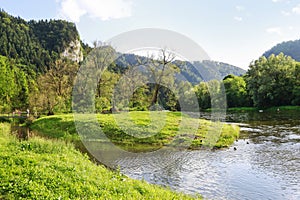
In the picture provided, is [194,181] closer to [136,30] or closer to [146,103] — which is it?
[136,30]

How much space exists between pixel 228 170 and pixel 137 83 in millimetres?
35043

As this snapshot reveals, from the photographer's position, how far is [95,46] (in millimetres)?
51094

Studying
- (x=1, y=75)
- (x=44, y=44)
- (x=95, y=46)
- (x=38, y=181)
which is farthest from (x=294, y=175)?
(x=44, y=44)

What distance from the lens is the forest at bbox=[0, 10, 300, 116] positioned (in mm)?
46469

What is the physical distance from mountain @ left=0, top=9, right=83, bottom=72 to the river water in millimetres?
116084

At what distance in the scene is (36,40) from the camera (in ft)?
560

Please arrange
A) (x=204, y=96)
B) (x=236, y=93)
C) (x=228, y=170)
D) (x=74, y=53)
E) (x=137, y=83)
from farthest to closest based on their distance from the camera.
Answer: (x=74, y=53) < (x=204, y=96) < (x=236, y=93) < (x=137, y=83) < (x=228, y=170)

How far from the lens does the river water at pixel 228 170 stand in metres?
13.3

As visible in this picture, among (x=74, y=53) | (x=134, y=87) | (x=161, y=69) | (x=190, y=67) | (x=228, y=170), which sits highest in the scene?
(x=74, y=53)

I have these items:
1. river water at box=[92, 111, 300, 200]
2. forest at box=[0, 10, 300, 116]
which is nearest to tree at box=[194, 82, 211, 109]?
forest at box=[0, 10, 300, 116]

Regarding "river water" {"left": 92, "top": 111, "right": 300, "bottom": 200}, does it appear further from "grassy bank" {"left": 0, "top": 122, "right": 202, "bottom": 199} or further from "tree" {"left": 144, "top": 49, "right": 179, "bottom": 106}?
"tree" {"left": 144, "top": 49, "right": 179, "bottom": 106}

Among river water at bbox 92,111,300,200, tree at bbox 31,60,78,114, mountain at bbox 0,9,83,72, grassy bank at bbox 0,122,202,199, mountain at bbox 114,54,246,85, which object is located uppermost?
mountain at bbox 0,9,83,72

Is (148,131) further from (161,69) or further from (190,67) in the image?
(190,67)

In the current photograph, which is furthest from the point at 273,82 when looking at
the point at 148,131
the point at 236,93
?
the point at 148,131
